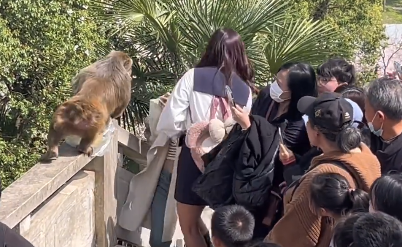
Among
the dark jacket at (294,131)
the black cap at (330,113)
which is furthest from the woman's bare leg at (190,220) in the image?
the black cap at (330,113)

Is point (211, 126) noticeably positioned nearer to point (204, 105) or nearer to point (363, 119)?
point (204, 105)

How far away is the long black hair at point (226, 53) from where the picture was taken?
3756 millimetres

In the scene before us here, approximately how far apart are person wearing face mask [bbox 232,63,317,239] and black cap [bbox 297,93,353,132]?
413mm

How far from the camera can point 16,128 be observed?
7996 mm

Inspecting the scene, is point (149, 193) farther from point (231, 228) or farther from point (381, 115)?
point (381, 115)

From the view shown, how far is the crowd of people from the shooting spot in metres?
2.62

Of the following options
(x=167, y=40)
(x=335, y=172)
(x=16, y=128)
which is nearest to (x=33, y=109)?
(x=16, y=128)

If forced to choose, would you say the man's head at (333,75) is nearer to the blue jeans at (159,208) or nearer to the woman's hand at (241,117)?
the woman's hand at (241,117)

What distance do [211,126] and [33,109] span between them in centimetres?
444

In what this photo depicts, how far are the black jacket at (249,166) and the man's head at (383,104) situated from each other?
531 millimetres

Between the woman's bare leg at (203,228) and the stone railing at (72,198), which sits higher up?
the stone railing at (72,198)

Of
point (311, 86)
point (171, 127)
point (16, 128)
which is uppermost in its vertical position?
point (311, 86)

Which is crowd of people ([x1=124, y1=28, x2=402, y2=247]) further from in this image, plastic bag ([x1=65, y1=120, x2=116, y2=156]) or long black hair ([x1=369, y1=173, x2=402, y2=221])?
plastic bag ([x1=65, y1=120, x2=116, y2=156])

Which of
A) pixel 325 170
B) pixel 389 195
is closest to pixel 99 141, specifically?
pixel 325 170
